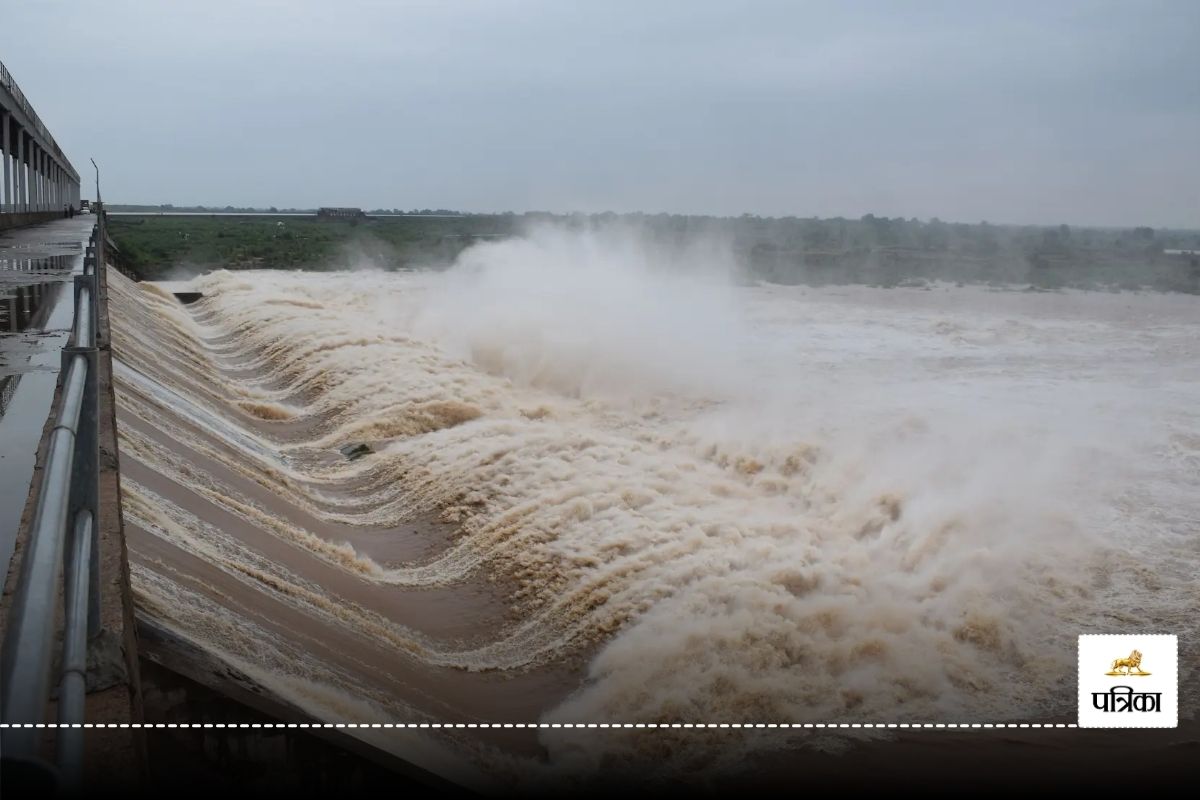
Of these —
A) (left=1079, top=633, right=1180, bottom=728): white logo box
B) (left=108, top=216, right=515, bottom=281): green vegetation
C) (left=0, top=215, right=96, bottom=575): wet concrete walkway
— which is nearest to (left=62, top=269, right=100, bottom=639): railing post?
(left=0, top=215, right=96, bottom=575): wet concrete walkway

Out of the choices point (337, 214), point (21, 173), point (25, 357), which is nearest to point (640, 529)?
point (25, 357)

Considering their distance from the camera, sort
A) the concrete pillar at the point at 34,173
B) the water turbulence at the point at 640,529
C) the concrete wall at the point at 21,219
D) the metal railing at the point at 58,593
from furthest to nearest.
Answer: the concrete pillar at the point at 34,173 < the concrete wall at the point at 21,219 < the water turbulence at the point at 640,529 < the metal railing at the point at 58,593

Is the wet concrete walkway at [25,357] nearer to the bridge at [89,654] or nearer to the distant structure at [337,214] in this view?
the bridge at [89,654]

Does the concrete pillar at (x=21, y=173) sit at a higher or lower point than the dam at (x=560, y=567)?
higher

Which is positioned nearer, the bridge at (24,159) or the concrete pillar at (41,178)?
the bridge at (24,159)

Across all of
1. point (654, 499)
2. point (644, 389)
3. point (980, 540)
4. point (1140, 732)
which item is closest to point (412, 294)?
point (644, 389)

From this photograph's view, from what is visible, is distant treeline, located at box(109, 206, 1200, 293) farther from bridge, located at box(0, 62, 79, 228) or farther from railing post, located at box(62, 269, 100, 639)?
railing post, located at box(62, 269, 100, 639)

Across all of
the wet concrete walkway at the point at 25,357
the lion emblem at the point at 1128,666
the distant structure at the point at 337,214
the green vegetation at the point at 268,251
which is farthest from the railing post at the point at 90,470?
the distant structure at the point at 337,214
